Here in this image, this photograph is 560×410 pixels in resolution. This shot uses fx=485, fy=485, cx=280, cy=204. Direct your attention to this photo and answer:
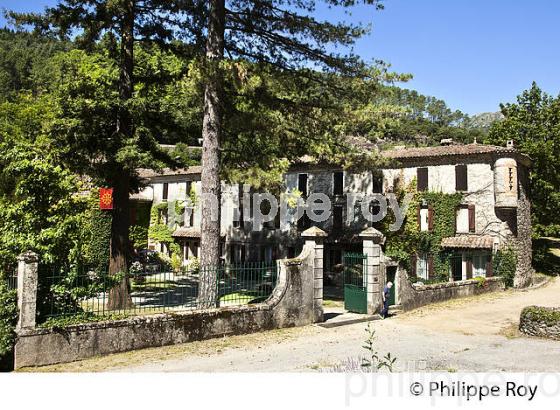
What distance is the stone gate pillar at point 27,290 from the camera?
33.4 feet

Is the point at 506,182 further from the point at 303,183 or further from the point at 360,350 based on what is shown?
the point at 360,350

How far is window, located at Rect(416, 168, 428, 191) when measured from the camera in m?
29.9

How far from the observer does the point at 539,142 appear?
33844 millimetres

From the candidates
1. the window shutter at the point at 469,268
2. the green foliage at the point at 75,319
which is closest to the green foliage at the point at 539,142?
the window shutter at the point at 469,268

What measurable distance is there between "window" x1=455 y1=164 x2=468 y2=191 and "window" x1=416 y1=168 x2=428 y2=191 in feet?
5.79

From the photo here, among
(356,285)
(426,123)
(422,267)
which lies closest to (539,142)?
(422,267)

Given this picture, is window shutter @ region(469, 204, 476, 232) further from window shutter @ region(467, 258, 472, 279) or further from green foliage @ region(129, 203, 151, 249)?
green foliage @ region(129, 203, 151, 249)

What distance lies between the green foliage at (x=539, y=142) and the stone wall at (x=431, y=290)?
10.3 metres

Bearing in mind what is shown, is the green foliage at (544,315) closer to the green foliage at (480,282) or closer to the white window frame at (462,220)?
the green foliage at (480,282)

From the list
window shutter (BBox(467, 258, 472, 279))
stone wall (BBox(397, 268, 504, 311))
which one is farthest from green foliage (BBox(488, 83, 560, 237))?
stone wall (BBox(397, 268, 504, 311))

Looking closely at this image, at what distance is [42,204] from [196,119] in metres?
10.4

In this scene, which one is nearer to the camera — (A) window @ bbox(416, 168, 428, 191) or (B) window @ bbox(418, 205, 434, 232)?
(B) window @ bbox(418, 205, 434, 232)

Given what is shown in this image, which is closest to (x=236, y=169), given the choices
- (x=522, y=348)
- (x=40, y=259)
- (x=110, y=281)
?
(x=110, y=281)

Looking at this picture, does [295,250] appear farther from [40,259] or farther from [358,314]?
[40,259]
